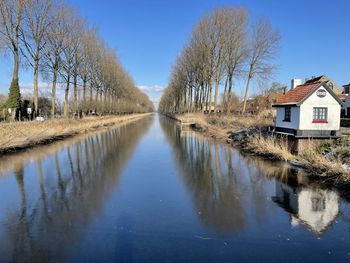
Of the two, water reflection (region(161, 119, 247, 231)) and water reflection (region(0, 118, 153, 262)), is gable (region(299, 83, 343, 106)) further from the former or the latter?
water reflection (region(0, 118, 153, 262))

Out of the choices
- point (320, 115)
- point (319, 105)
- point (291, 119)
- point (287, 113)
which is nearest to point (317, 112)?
point (320, 115)

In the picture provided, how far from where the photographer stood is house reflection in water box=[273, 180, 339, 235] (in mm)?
6414

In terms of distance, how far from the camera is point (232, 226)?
604 centimetres

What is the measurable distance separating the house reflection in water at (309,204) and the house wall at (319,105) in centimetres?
640

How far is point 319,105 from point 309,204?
29.2 feet

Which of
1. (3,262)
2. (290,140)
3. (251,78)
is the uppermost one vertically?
(251,78)

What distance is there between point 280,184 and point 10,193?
7.87 metres

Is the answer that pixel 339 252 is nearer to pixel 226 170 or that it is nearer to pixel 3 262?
pixel 3 262

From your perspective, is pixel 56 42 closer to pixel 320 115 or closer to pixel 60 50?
pixel 60 50

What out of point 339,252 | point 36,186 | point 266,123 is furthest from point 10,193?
point 266,123

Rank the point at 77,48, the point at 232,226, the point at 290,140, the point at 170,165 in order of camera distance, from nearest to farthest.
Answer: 1. the point at 232,226
2. the point at 170,165
3. the point at 290,140
4. the point at 77,48

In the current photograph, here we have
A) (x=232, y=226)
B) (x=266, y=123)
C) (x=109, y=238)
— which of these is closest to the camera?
(x=109, y=238)

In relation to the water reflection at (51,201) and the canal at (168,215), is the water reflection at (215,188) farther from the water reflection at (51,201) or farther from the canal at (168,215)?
the water reflection at (51,201)

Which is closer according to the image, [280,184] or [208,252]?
[208,252]
